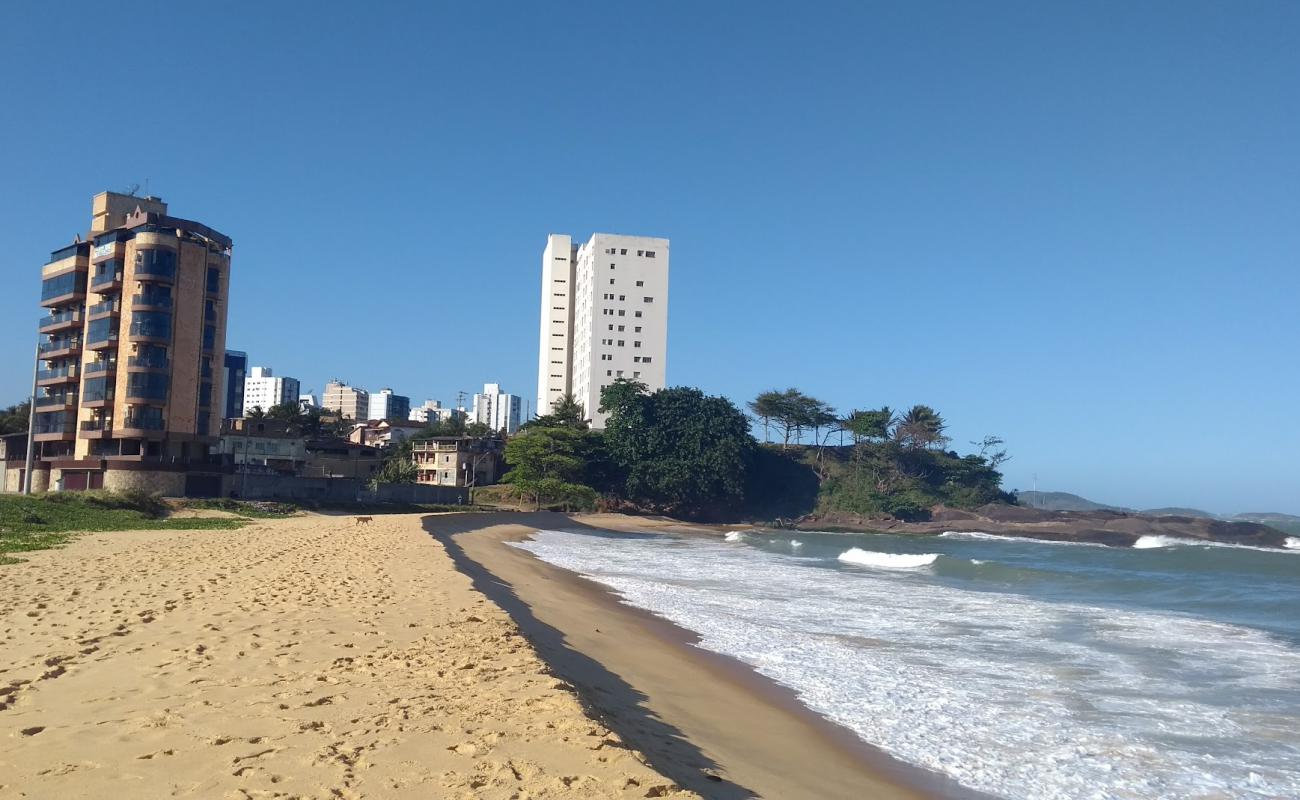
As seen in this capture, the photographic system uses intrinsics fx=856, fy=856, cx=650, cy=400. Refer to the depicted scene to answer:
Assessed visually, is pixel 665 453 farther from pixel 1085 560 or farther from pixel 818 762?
pixel 818 762

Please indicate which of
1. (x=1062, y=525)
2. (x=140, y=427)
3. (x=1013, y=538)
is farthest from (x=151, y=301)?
(x=1062, y=525)

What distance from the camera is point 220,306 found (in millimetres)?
53312

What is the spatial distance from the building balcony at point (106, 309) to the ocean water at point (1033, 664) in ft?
121

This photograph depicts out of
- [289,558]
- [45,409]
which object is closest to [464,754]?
[289,558]

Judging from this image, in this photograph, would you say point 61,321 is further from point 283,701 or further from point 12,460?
point 283,701

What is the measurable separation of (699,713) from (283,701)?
4.10 metres

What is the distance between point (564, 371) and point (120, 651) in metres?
98.1

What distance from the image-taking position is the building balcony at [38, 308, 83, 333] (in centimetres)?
5278

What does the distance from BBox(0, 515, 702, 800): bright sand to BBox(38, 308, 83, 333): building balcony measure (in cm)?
4715

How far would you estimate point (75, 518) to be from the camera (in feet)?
99.6

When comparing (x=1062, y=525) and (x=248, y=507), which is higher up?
(x=248, y=507)

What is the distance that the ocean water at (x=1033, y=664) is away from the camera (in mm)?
8438

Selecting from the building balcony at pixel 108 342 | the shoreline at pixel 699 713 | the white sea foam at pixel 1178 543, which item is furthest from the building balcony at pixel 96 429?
the white sea foam at pixel 1178 543

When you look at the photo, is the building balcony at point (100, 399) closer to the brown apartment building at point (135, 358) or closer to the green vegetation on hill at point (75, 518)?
the brown apartment building at point (135, 358)
